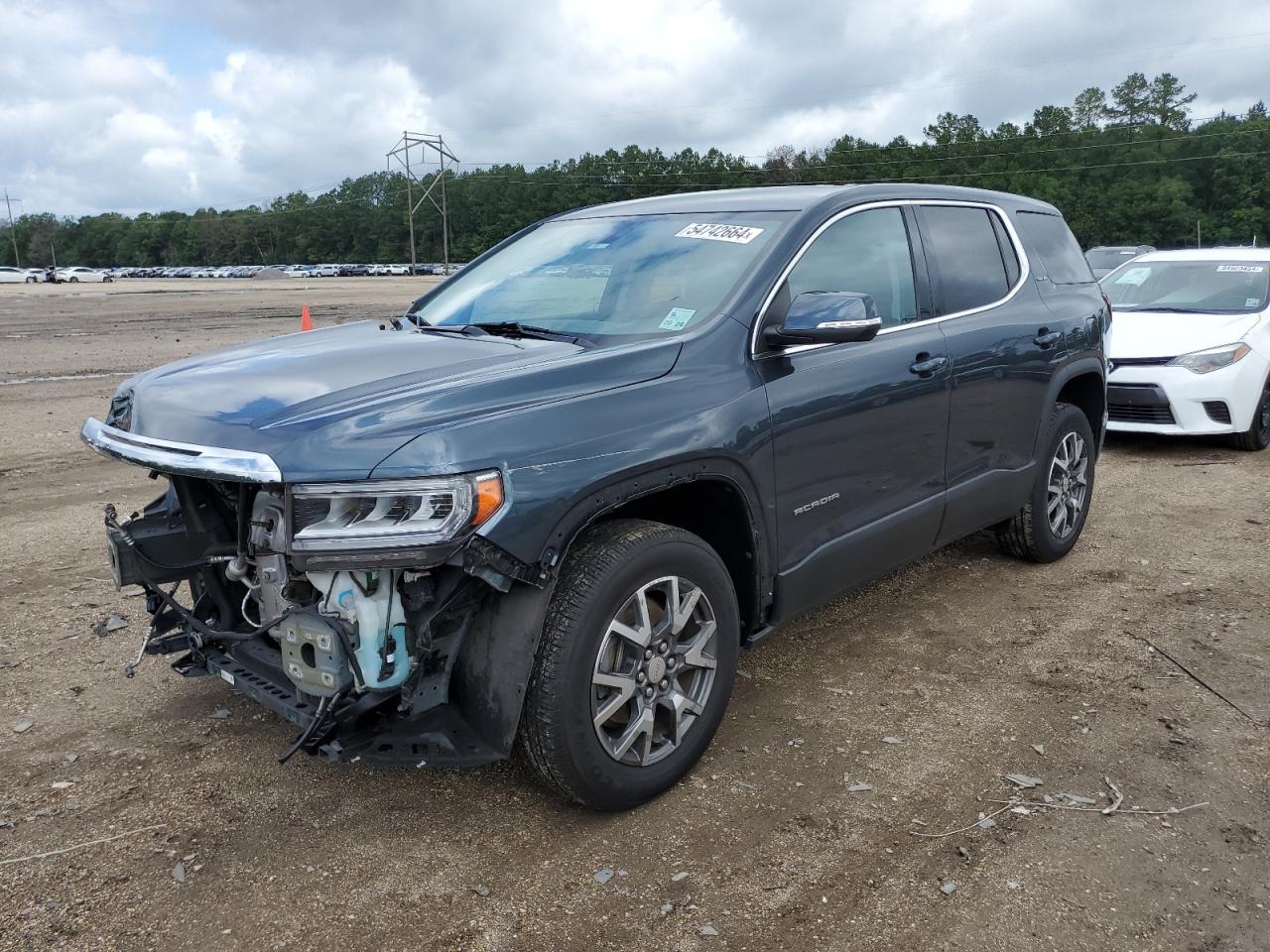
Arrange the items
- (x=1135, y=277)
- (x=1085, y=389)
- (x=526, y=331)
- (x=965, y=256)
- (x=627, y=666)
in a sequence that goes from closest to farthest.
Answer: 1. (x=627, y=666)
2. (x=526, y=331)
3. (x=965, y=256)
4. (x=1085, y=389)
5. (x=1135, y=277)

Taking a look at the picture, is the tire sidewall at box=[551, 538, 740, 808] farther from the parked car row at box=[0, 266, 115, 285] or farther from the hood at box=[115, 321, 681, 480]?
the parked car row at box=[0, 266, 115, 285]

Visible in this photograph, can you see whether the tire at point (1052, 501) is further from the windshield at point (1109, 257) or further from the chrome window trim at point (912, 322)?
the windshield at point (1109, 257)

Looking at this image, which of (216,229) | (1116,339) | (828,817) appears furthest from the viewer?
(216,229)

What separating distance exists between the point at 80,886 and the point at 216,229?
524ft

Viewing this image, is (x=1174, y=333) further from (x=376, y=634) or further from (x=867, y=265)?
(x=376, y=634)

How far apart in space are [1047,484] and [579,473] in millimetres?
3342

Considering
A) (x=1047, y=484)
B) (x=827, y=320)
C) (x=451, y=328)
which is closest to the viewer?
→ (x=827, y=320)

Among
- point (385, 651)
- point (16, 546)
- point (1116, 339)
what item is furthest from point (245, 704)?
point (1116, 339)

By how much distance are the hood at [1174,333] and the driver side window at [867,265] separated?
15.5 feet

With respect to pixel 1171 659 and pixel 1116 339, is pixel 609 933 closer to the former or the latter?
pixel 1171 659

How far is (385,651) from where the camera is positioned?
2.77 m

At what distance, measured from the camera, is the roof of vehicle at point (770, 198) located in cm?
396

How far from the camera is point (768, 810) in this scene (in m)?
3.23

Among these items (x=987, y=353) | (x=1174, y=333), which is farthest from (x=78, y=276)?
(x=987, y=353)
